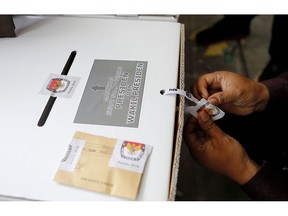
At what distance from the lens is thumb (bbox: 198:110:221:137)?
51 centimetres

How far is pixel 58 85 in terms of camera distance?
1.63 feet

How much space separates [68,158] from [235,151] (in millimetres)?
349

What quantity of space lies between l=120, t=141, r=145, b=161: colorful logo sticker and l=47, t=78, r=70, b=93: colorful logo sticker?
17 centimetres

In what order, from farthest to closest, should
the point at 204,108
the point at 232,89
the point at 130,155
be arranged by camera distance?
the point at 232,89
the point at 204,108
the point at 130,155

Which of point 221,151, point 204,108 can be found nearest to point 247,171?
point 221,151

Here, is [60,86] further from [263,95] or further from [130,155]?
[263,95]

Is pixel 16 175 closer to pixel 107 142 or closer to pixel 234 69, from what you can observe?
pixel 107 142

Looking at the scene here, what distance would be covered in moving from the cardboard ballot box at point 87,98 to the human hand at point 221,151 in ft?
0.42

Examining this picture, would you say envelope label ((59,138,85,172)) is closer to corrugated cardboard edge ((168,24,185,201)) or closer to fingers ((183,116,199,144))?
corrugated cardboard edge ((168,24,185,201))

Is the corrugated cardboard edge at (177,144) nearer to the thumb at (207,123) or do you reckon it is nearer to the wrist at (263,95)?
the thumb at (207,123)

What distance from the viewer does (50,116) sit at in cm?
45

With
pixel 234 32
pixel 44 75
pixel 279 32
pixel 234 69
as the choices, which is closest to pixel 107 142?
pixel 44 75

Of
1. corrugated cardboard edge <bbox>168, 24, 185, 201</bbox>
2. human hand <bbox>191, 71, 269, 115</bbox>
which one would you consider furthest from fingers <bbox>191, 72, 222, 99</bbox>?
corrugated cardboard edge <bbox>168, 24, 185, 201</bbox>

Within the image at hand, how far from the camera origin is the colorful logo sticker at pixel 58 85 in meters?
0.49
